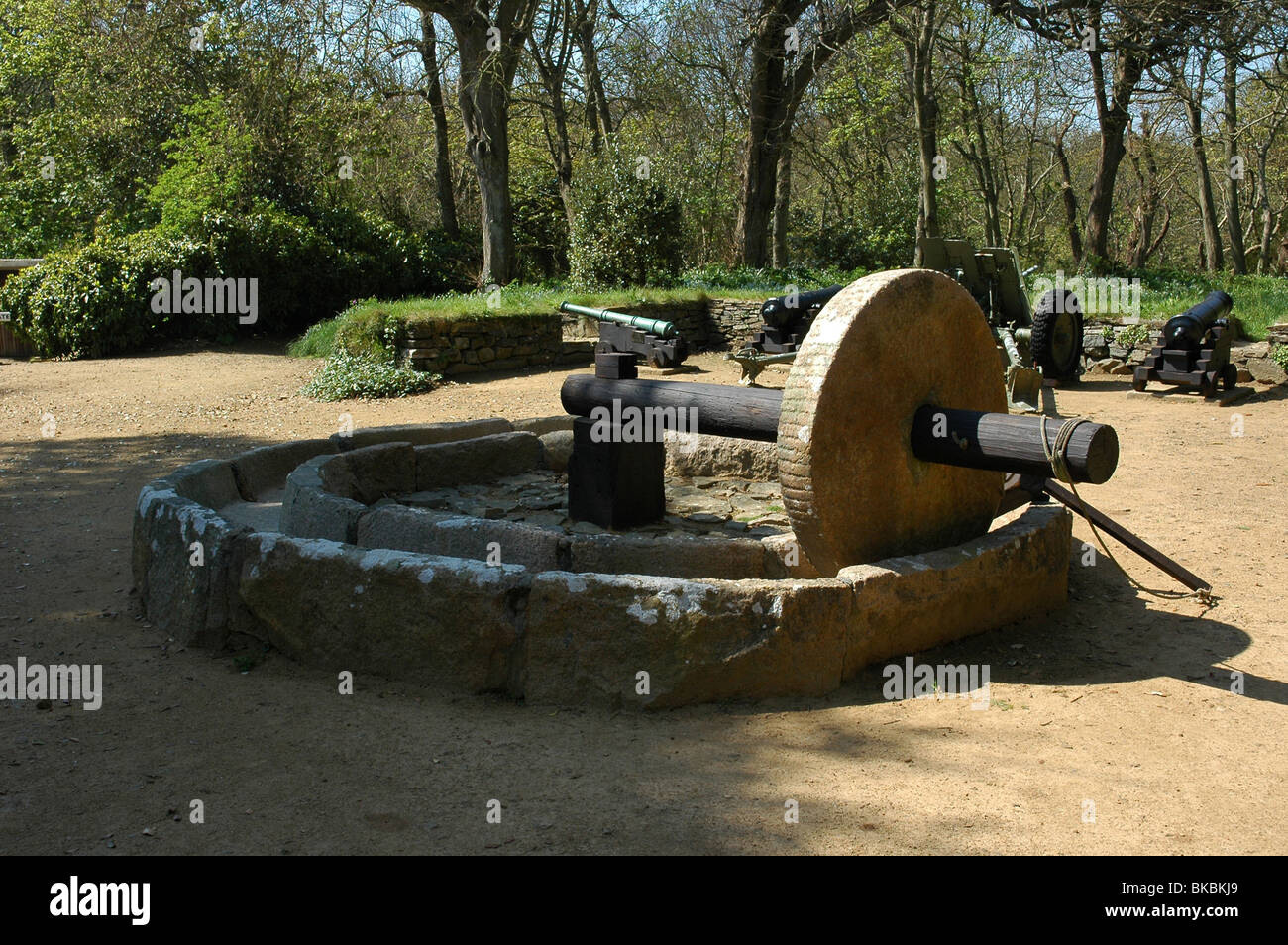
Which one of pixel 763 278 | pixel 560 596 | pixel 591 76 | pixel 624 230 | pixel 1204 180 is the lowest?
pixel 560 596

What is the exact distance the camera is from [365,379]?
11891 mm

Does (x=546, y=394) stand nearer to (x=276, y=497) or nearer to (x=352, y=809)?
(x=276, y=497)

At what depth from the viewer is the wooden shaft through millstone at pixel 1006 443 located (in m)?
3.87

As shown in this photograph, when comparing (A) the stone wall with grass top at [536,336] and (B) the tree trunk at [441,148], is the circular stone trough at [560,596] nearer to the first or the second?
(A) the stone wall with grass top at [536,336]

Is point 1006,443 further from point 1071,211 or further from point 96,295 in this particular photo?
point 1071,211

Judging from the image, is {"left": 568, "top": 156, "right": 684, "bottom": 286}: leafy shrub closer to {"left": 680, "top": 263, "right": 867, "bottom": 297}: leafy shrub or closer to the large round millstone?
{"left": 680, "top": 263, "right": 867, "bottom": 297}: leafy shrub

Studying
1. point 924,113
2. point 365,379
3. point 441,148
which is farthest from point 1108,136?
point 365,379

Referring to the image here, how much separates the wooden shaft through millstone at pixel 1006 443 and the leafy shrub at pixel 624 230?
13177mm

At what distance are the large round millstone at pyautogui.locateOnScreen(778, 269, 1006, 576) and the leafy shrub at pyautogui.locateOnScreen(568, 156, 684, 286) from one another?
12882 mm

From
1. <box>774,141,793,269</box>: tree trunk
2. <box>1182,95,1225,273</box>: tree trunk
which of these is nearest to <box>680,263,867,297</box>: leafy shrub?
<box>774,141,793,269</box>: tree trunk

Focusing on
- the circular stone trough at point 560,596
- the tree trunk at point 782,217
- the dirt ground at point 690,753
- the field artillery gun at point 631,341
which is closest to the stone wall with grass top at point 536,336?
the field artillery gun at point 631,341

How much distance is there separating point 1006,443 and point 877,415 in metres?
0.51

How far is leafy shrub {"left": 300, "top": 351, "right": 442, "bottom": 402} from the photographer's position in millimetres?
11742
